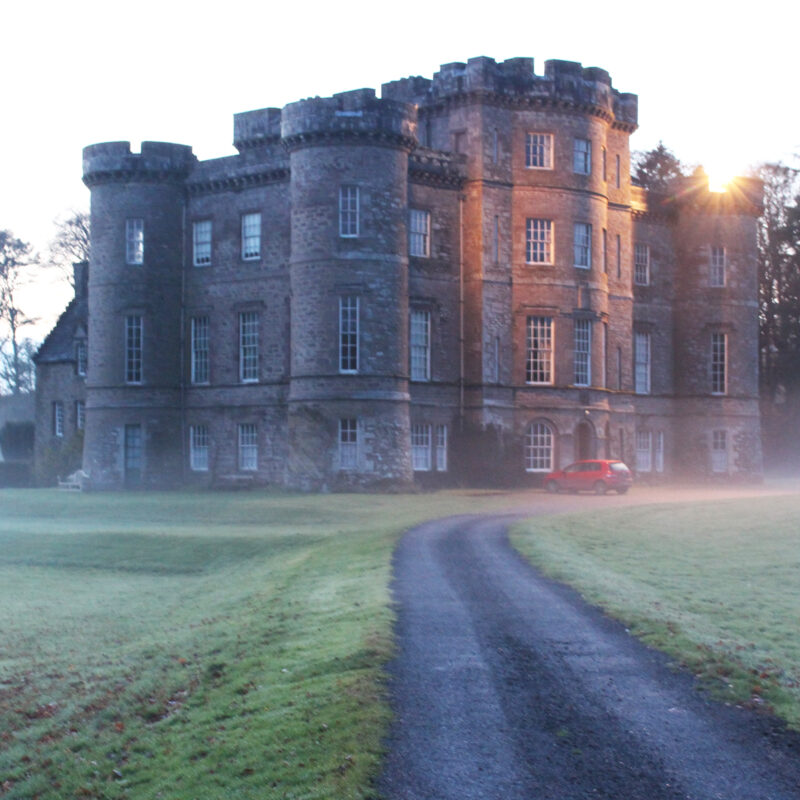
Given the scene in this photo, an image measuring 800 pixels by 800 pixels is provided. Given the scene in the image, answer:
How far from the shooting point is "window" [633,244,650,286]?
56.0 metres

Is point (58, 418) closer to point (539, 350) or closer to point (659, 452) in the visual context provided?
point (539, 350)

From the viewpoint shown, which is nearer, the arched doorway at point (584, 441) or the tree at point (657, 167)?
the arched doorway at point (584, 441)

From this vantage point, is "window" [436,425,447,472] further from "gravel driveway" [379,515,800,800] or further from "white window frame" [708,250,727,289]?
"gravel driveway" [379,515,800,800]

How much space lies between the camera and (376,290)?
44.9 m

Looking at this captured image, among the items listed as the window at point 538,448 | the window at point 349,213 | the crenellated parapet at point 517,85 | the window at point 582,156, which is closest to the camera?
the window at point 349,213

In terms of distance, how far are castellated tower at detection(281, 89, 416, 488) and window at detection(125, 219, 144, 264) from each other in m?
9.45

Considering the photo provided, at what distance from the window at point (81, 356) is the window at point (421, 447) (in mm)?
21936

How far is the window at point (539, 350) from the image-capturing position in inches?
1937

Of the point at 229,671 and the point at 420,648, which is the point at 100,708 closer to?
the point at 229,671

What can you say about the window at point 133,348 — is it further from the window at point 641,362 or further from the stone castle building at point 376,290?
the window at point 641,362

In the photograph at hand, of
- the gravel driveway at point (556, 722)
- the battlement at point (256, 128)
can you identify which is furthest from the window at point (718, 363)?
the gravel driveway at point (556, 722)

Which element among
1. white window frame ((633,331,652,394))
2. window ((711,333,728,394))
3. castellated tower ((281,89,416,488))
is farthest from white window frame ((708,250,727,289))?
castellated tower ((281,89,416,488))

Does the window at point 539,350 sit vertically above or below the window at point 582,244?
below

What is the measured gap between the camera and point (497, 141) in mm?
48406
